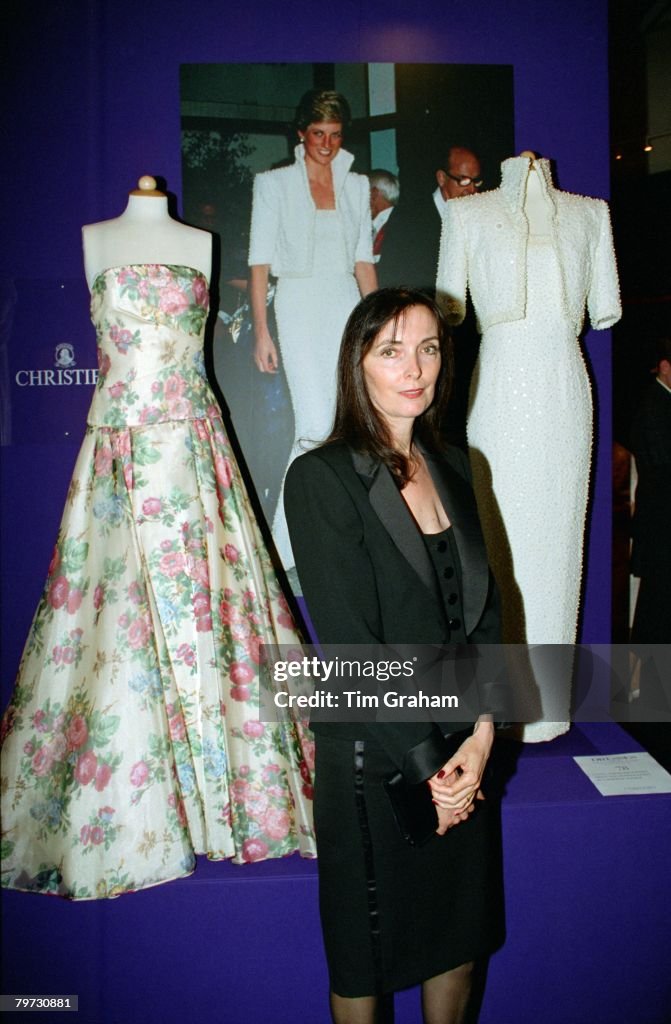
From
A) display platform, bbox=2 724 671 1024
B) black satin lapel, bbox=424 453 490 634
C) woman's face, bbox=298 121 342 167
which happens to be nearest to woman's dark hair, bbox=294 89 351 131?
woman's face, bbox=298 121 342 167

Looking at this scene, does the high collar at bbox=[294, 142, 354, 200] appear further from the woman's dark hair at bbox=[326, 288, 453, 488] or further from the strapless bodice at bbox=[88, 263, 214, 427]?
the woman's dark hair at bbox=[326, 288, 453, 488]

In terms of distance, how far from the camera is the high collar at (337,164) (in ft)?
7.41

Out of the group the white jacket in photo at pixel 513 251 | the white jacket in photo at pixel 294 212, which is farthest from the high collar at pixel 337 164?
the white jacket in photo at pixel 513 251

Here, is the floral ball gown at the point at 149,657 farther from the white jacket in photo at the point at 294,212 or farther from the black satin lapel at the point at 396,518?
the black satin lapel at the point at 396,518

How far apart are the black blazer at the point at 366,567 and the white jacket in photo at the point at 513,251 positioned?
0.89 metres

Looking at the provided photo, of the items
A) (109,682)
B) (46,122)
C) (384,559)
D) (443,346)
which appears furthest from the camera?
(46,122)

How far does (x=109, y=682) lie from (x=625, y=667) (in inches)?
69.3

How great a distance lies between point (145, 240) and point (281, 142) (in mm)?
599

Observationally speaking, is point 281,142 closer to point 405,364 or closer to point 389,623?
→ point 405,364

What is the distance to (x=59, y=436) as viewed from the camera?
2242 millimetres

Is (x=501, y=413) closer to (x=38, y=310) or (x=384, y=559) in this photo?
(x=384, y=559)

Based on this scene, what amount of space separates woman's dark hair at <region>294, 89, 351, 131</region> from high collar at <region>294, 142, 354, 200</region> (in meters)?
0.07

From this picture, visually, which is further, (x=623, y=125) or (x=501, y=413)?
(x=623, y=125)

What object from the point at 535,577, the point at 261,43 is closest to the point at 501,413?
the point at 535,577
